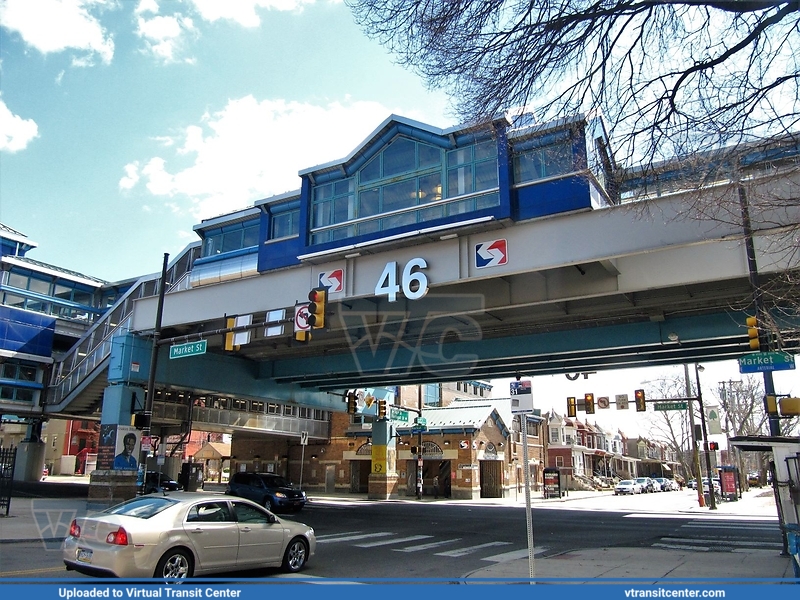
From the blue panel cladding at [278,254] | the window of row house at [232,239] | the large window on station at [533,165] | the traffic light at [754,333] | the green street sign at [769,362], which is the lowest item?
the green street sign at [769,362]

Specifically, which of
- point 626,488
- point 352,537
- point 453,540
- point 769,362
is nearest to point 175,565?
point 352,537

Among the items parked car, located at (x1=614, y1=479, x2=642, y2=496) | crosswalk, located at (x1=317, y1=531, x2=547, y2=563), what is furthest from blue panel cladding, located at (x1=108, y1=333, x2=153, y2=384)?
parked car, located at (x1=614, y1=479, x2=642, y2=496)

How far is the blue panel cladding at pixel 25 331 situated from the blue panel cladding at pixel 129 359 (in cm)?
1516

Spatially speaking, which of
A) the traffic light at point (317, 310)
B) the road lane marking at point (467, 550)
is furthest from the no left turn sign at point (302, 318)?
the road lane marking at point (467, 550)

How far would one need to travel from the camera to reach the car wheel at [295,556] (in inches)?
434

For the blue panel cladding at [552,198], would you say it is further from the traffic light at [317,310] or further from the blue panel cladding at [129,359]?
the blue panel cladding at [129,359]

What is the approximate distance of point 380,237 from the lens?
2036 cm

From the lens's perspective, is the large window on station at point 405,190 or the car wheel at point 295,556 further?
the large window on station at point 405,190

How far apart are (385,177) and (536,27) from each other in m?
12.3

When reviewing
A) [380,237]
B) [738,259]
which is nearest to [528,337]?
[380,237]

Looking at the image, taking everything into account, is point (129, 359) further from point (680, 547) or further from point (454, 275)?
point (680, 547)

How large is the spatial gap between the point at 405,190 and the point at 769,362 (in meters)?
11.5

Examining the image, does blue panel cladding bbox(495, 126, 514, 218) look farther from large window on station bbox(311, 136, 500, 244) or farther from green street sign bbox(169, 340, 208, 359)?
green street sign bbox(169, 340, 208, 359)

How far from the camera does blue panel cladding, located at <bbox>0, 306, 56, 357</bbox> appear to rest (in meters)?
37.6
